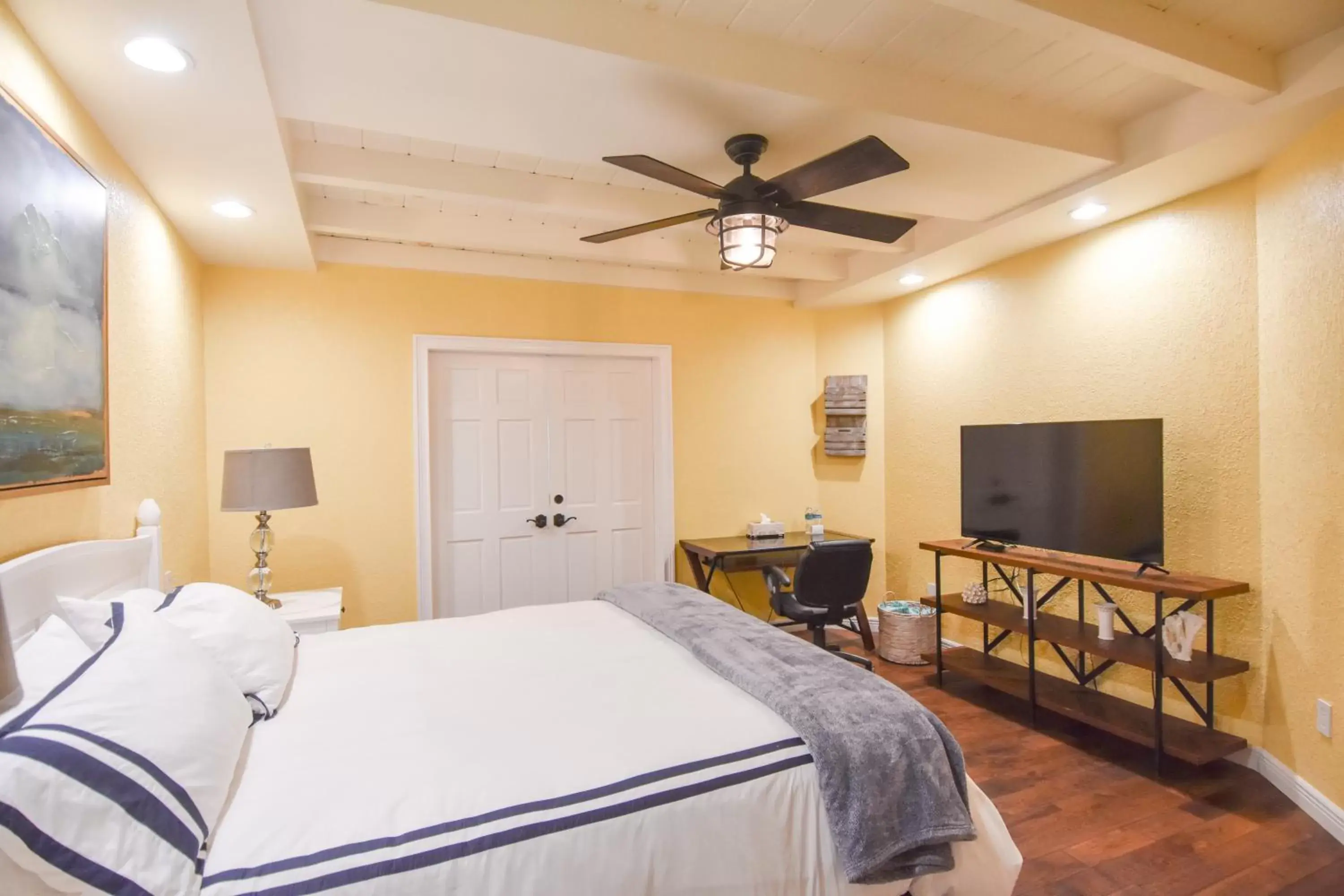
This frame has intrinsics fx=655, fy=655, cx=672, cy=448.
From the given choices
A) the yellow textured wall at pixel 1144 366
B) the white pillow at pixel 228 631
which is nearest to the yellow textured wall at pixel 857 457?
the yellow textured wall at pixel 1144 366

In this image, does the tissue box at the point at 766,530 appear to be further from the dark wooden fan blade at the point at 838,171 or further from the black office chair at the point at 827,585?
the dark wooden fan blade at the point at 838,171

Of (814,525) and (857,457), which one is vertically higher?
(857,457)

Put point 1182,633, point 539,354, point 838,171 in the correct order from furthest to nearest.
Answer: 1. point 539,354
2. point 1182,633
3. point 838,171

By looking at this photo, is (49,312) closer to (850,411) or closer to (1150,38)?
(1150,38)

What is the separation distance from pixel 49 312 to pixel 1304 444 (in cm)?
395

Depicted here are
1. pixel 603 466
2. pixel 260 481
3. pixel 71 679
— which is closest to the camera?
pixel 71 679

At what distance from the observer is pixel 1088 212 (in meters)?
3.01

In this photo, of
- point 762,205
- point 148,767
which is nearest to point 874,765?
point 148,767

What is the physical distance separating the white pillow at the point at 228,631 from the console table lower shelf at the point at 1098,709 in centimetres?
316

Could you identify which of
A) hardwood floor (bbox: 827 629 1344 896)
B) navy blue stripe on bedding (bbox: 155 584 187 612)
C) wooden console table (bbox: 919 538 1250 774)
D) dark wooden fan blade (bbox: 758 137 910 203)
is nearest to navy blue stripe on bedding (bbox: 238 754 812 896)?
navy blue stripe on bedding (bbox: 155 584 187 612)

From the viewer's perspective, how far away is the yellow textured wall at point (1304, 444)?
2254 mm

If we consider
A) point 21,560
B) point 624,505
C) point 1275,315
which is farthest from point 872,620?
point 21,560

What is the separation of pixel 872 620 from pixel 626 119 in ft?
12.8

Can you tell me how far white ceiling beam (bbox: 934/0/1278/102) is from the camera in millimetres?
1717
